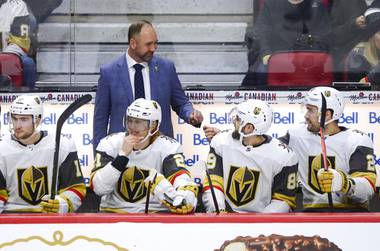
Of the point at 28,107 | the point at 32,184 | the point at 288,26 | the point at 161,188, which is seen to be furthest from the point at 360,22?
the point at 32,184

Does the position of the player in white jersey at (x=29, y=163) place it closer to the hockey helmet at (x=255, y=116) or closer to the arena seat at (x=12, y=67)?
the hockey helmet at (x=255, y=116)

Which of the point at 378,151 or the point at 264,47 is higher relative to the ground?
the point at 264,47

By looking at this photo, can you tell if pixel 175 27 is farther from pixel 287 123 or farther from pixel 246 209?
pixel 246 209

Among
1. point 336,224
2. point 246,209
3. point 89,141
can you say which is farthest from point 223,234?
point 89,141

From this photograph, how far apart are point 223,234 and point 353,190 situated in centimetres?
148

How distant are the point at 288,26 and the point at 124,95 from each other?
1.48 metres

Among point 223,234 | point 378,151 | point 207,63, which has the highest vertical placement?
point 207,63

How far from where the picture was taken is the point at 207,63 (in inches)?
348

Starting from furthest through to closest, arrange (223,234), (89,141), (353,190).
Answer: (89,141)
(353,190)
(223,234)

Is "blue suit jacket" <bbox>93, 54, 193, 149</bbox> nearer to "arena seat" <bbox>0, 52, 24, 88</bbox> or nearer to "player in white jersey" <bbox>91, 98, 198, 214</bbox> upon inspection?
"player in white jersey" <bbox>91, 98, 198, 214</bbox>

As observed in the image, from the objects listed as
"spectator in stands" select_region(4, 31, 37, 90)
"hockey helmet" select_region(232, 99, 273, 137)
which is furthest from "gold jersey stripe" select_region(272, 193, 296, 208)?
"spectator in stands" select_region(4, 31, 37, 90)

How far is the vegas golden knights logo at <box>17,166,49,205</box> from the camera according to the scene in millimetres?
7207

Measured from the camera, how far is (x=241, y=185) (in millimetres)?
7191

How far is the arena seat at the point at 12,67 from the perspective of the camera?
868 centimetres
